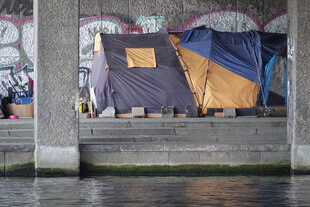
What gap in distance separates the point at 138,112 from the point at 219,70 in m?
2.61

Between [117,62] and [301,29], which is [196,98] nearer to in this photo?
[117,62]

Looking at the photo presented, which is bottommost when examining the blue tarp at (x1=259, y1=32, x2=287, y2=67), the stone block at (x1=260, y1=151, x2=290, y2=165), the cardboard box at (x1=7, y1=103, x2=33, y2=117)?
the stone block at (x1=260, y1=151, x2=290, y2=165)

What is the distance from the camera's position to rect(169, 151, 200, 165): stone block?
32.7ft

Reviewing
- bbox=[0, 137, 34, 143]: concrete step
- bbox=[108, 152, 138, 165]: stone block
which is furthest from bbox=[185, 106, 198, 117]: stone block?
bbox=[108, 152, 138, 165]: stone block

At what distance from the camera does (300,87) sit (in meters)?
10.0

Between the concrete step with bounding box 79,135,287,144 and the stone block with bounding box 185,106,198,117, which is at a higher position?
the stone block with bounding box 185,106,198,117

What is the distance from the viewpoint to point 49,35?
32.0 ft

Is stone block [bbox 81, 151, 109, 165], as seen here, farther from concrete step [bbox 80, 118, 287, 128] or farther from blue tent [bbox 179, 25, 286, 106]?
blue tent [bbox 179, 25, 286, 106]

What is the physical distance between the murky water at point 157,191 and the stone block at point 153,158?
1.02 feet

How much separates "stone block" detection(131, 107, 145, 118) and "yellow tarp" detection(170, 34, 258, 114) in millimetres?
1566

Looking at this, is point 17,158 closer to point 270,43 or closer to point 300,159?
point 300,159

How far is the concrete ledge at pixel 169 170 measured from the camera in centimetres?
993

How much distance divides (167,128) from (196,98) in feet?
13.6

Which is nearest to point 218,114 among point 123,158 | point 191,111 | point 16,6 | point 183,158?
point 191,111
